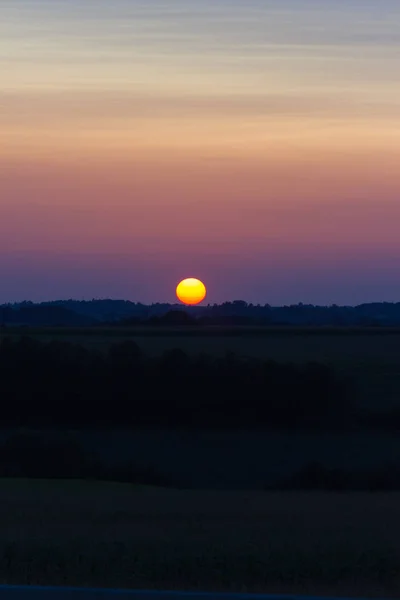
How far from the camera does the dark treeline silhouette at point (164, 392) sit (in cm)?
4884

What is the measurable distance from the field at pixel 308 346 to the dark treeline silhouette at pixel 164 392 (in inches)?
174

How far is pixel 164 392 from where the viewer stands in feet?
164

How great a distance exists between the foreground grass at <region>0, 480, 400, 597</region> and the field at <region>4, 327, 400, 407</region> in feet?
117

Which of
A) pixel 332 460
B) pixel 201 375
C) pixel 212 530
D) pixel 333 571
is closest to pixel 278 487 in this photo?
pixel 332 460

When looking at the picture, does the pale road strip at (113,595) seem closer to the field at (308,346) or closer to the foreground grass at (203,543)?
the foreground grass at (203,543)

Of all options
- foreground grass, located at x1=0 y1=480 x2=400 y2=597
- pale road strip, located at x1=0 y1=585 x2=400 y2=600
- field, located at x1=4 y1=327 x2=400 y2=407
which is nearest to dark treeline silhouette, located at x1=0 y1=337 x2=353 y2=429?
field, located at x1=4 y1=327 x2=400 y2=407

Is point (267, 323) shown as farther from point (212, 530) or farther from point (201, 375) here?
point (212, 530)

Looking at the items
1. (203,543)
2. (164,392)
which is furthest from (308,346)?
(203,543)

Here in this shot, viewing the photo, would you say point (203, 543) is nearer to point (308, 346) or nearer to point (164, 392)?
point (164, 392)

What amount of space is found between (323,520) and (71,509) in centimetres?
384

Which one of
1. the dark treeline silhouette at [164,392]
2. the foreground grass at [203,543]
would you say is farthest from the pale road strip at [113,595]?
the dark treeline silhouette at [164,392]

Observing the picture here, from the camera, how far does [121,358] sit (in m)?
51.6

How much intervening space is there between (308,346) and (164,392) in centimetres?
4854

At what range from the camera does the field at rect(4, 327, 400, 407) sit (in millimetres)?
65125
